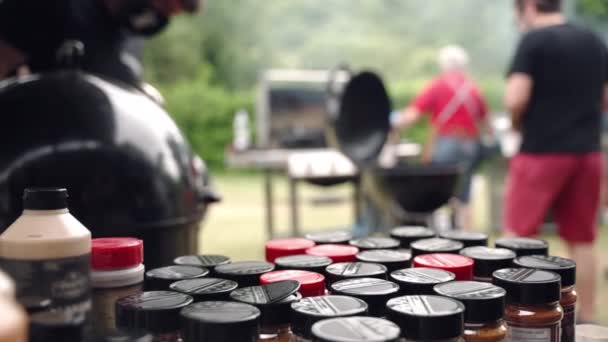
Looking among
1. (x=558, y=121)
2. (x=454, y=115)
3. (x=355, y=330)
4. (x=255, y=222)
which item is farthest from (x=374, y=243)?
(x=255, y=222)

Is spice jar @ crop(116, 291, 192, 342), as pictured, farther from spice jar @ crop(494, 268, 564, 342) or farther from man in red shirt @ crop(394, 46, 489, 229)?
man in red shirt @ crop(394, 46, 489, 229)

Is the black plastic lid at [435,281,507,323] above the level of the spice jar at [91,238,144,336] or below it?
A: below

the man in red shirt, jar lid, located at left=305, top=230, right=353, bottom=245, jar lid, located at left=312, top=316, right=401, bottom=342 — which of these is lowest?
jar lid, located at left=312, top=316, right=401, bottom=342

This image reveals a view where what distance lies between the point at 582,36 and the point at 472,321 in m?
2.65

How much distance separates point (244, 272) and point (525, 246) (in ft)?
1.87

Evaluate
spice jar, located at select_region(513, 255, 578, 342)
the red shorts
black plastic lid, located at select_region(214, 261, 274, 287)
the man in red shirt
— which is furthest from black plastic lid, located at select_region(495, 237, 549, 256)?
the man in red shirt

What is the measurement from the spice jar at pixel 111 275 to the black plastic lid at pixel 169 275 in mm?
29

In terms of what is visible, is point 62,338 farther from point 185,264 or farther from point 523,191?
point 523,191

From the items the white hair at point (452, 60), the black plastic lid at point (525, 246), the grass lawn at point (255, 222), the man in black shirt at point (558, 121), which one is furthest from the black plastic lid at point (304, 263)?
the white hair at point (452, 60)

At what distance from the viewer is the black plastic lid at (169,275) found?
36.9 inches

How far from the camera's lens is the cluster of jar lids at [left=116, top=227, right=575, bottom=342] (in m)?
0.73

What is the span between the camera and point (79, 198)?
122cm

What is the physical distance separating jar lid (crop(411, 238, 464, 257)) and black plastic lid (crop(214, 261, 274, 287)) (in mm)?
296

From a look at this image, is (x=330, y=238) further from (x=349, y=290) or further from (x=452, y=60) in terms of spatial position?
(x=452, y=60)
